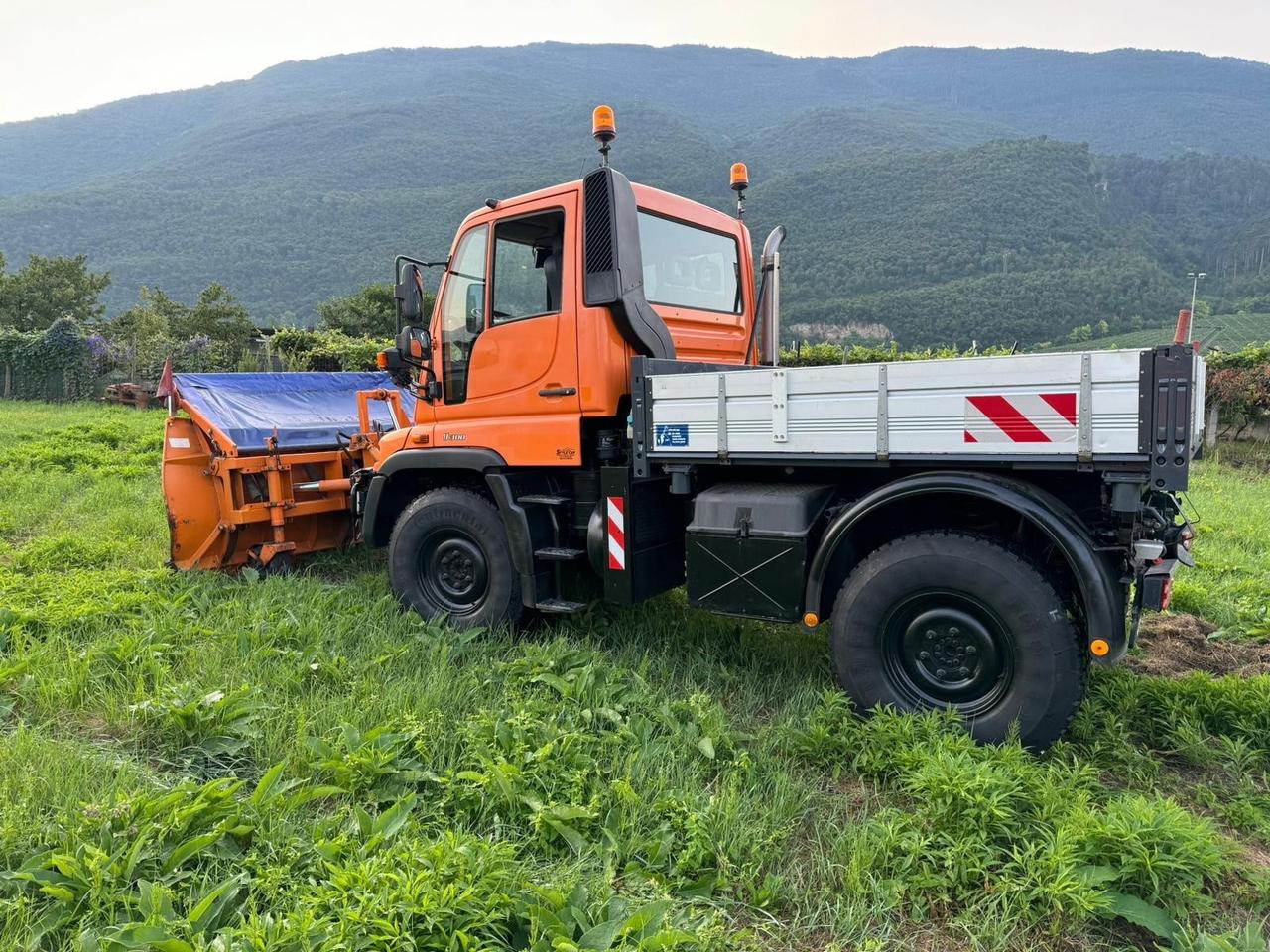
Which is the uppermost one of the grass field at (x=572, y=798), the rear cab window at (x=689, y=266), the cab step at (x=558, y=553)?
the rear cab window at (x=689, y=266)

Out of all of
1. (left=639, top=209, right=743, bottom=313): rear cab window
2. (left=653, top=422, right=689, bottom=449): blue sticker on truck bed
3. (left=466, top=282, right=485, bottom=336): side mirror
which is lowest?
(left=653, top=422, right=689, bottom=449): blue sticker on truck bed

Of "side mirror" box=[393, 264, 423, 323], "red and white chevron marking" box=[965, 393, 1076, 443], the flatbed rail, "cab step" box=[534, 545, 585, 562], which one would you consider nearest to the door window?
"side mirror" box=[393, 264, 423, 323]

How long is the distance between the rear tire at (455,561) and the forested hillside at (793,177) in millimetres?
2196

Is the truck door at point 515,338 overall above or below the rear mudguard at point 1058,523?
above

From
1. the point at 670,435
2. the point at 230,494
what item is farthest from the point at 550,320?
the point at 230,494

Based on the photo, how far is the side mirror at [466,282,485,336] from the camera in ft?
15.4

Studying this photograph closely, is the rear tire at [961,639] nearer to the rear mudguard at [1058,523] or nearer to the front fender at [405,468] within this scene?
the rear mudguard at [1058,523]

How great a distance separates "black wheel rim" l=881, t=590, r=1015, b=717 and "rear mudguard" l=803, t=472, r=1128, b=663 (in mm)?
344

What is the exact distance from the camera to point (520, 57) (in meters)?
193

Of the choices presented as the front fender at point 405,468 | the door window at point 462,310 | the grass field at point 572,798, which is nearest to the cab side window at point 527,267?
the door window at point 462,310

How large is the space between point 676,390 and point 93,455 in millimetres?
9699

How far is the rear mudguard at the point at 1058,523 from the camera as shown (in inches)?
118

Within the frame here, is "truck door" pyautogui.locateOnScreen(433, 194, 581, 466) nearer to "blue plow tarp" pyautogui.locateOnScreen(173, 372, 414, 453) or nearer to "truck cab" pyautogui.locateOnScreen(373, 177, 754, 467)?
"truck cab" pyautogui.locateOnScreen(373, 177, 754, 467)

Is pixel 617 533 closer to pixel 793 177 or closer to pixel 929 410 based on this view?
pixel 929 410
